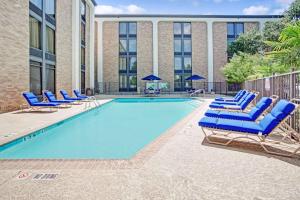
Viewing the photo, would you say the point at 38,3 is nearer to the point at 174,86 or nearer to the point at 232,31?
the point at 174,86

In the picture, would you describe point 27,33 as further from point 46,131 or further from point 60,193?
point 60,193

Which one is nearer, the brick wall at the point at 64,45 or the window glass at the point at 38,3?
the window glass at the point at 38,3

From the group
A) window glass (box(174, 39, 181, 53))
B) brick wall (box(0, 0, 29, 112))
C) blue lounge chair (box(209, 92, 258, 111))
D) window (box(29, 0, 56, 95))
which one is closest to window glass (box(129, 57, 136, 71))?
window glass (box(174, 39, 181, 53))

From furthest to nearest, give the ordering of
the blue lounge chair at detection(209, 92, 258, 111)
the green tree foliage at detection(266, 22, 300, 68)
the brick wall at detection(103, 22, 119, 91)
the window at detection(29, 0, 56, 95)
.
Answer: the brick wall at detection(103, 22, 119, 91), the window at detection(29, 0, 56, 95), the blue lounge chair at detection(209, 92, 258, 111), the green tree foliage at detection(266, 22, 300, 68)

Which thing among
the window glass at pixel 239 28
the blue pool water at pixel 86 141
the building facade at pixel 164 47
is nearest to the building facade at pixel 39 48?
the blue pool water at pixel 86 141

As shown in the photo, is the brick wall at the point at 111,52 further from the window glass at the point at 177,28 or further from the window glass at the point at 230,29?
the window glass at the point at 230,29

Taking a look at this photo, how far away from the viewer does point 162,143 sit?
5496mm

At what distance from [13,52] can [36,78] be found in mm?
3116

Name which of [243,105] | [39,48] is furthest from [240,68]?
[39,48]

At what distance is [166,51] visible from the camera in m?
31.7

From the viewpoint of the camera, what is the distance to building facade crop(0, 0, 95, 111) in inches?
447

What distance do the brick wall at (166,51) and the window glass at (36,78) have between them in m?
18.1

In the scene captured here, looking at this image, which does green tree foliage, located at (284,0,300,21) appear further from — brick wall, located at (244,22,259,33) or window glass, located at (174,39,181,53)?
window glass, located at (174,39,181,53)

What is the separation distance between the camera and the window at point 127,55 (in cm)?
3183
